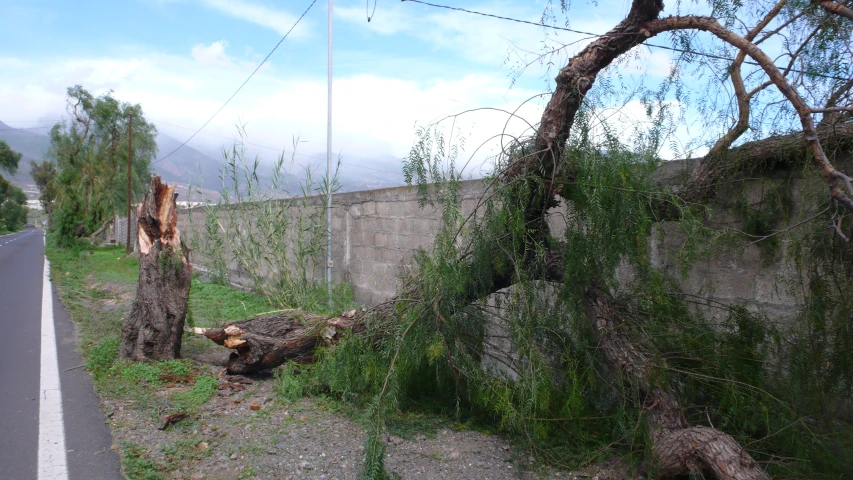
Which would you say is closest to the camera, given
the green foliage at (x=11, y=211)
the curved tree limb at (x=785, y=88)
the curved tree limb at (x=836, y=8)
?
the curved tree limb at (x=785, y=88)

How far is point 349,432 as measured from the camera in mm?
4590

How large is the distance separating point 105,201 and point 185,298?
100 ft

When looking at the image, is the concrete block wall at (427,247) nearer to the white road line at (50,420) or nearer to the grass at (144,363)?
the grass at (144,363)

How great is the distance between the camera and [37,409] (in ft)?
17.4

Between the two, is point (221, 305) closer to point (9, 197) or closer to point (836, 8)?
point (836, 8)

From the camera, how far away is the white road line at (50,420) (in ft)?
13.4

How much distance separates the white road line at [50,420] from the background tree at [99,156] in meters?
27.8

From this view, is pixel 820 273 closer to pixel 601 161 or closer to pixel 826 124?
pixel 826 124

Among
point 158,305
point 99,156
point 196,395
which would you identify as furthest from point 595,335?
point 99,156

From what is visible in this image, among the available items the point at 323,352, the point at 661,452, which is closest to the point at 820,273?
the point at 661,452

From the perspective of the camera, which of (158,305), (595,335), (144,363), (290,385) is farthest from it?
(158,305)

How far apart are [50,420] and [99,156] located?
34357 millimetres

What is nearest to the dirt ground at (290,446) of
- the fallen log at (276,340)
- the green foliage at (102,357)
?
the fallen log at (276,340)

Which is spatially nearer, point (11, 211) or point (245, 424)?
point (245, 424)
